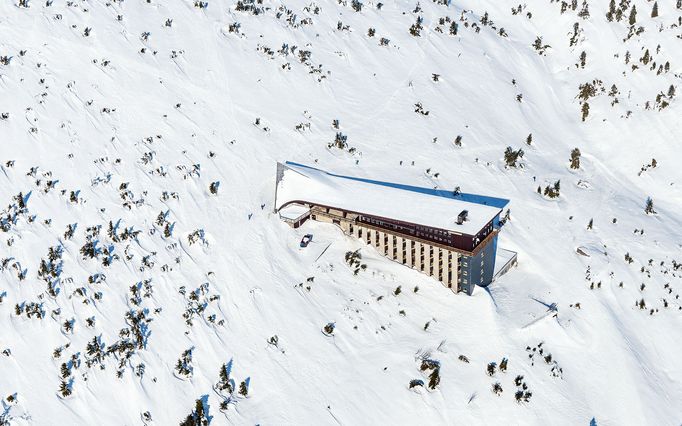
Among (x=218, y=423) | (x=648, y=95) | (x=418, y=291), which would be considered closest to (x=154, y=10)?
(x=418, y=291)

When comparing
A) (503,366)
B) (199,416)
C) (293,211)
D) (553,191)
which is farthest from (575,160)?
(199,416)

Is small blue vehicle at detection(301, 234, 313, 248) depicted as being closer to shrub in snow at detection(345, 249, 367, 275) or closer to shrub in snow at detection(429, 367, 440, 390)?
shrub in snow at detection(345, 249, 367, 275)

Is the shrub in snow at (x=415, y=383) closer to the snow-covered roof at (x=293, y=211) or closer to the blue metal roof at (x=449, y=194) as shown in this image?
the snow-covered roof at (x=293, y=211)

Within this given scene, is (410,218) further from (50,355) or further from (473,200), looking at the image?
(50,355)

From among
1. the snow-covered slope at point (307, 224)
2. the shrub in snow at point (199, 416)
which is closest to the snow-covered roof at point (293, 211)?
the snow-covered slope at point (307, 224)

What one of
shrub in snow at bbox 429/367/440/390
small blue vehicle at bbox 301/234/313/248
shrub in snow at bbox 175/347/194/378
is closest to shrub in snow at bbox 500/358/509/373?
shrub in snow at bbox 429/367/440/390

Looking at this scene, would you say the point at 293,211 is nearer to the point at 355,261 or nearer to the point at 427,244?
the point at 355,261

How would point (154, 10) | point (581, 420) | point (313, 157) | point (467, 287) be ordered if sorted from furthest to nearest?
1. point (154, 10)
2. point (313, 157)
3. point (467, 287)
4. point (581, 420)
